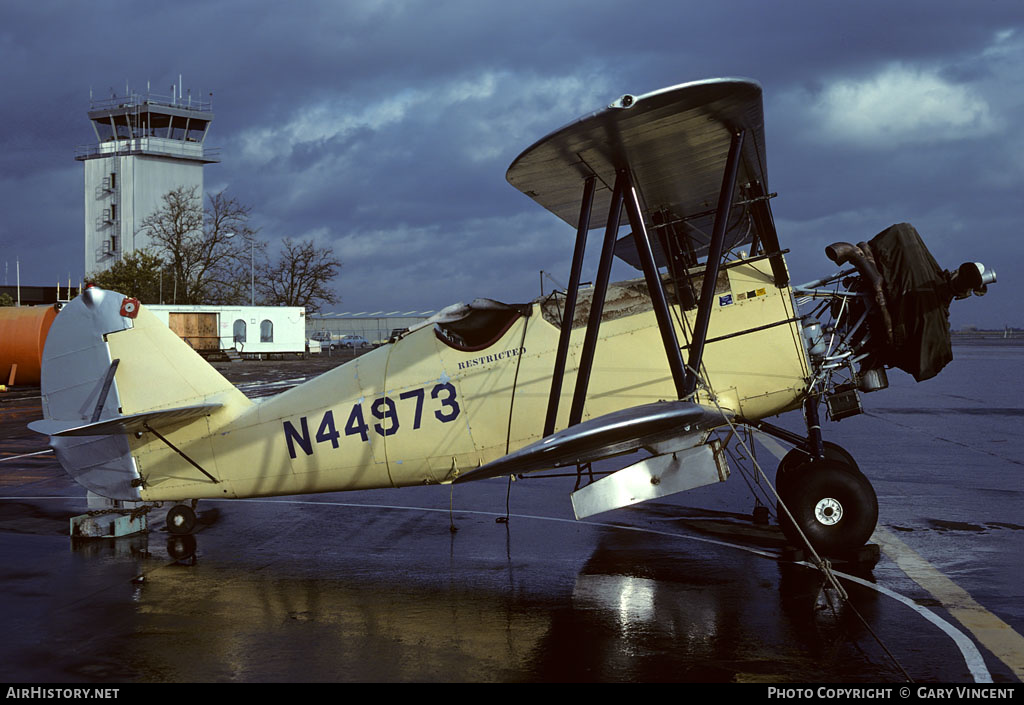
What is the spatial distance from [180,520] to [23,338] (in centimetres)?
2680

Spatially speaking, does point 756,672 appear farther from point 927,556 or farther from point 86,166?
point 86,166

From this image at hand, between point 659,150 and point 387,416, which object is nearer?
point 659,150

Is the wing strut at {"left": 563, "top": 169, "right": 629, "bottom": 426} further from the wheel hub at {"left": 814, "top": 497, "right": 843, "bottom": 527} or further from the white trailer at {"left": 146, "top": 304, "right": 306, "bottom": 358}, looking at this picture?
the white trailer at {"left": 146, "top": 304, "right": 306, "bottom": 358}

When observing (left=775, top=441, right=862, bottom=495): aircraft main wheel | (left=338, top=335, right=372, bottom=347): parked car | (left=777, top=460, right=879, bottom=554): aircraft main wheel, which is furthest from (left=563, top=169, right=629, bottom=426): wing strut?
(left=338, top=335, right=372, bottom=347): parked car

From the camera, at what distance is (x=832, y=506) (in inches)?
268

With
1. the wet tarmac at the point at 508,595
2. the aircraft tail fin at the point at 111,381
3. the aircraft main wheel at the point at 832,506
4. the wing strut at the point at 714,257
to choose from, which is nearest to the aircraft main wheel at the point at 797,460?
the aircraft main wheel at the point at 832,506

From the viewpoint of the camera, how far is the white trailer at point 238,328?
173ft

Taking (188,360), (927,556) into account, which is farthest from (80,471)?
(927,556)

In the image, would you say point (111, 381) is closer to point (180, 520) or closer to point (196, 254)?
point (180, 520)

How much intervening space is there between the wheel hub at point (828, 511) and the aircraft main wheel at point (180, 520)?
5.50 meters

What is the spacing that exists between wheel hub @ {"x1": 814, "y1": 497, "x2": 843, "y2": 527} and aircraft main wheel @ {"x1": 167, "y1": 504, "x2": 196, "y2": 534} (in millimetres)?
5496

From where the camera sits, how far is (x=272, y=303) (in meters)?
75.9

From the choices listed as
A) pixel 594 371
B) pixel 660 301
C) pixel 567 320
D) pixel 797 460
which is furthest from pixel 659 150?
pixel 797 460

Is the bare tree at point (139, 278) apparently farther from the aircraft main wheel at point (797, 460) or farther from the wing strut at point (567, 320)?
the wing strut at point (567, 320)
